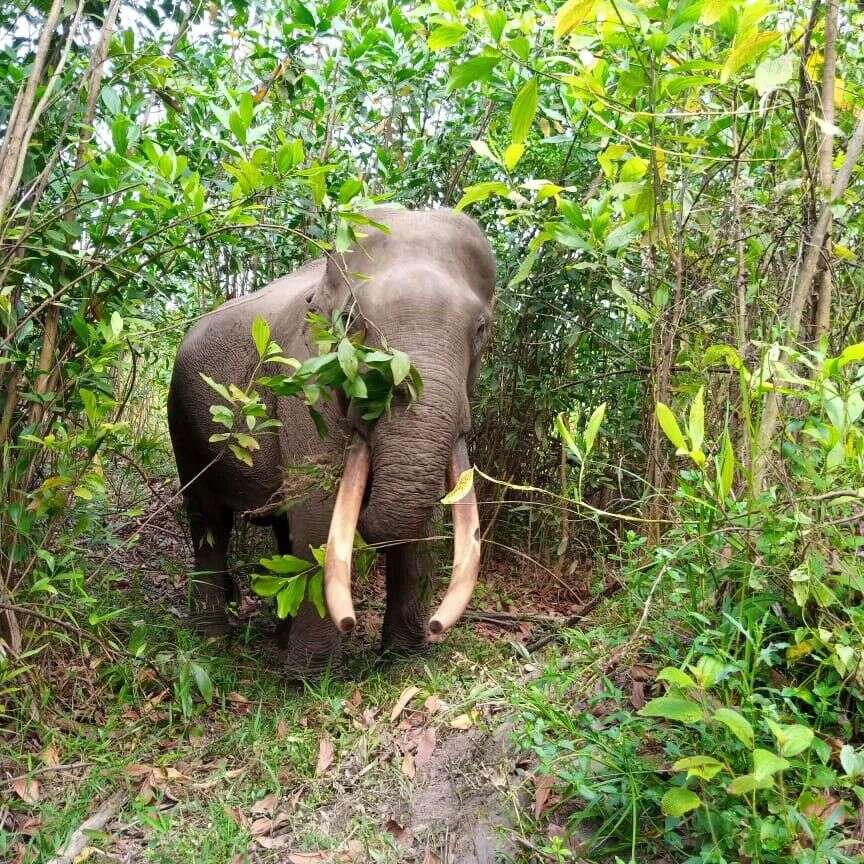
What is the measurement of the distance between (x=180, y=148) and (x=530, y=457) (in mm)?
2726

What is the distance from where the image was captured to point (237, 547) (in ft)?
21.9

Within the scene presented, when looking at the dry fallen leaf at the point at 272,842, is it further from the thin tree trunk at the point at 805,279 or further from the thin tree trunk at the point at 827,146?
the thin tree trunk at the point at 827,146

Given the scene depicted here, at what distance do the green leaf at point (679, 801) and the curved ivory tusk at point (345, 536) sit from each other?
1329 millimetres

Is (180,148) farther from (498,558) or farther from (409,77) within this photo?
(498,558)

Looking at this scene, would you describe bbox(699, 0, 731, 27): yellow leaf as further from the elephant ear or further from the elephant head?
the elephant ear

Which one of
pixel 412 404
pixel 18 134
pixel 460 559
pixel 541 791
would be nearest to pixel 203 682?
pixel 460 559

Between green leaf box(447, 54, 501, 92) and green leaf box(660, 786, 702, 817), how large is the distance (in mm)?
2126

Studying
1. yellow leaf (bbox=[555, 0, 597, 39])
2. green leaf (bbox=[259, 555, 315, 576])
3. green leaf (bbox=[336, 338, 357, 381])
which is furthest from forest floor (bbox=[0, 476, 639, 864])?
yellow leaf (bbox=[555, 0, 597, 39])

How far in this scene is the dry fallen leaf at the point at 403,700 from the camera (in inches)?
149

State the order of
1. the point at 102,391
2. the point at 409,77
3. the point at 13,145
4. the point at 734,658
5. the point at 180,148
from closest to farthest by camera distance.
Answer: the point at 734,658 < the point at 13,145 < the point at 102,391 < the point at 180,148 < the point at 409,77

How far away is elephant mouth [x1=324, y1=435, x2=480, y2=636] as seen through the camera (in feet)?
10.7

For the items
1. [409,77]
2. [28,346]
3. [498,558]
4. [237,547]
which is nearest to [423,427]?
[28,346]

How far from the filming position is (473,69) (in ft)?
9.14

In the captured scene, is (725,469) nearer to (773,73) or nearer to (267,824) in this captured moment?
(773,73)
